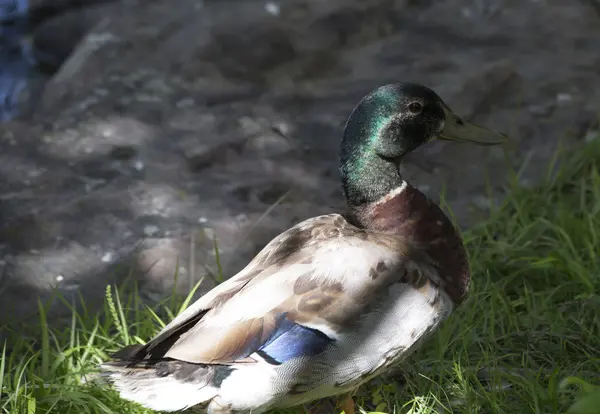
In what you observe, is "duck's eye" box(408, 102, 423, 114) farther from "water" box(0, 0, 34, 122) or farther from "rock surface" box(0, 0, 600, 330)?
"water" box(0, 0, 34, 122)

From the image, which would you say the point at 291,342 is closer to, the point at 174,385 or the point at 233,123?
the point at 174,385

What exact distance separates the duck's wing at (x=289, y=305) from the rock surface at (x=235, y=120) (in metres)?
0.93

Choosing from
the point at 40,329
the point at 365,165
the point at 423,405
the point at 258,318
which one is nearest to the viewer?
the point at 258,318

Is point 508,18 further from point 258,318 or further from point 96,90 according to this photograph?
point 258,318

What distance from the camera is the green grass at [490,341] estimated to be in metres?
2.90

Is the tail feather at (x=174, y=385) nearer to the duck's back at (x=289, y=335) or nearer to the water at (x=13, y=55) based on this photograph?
the duck's back at (x=289, y=335)

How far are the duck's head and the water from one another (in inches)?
133

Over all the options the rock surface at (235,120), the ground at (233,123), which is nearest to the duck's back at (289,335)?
the ground at (233,123)

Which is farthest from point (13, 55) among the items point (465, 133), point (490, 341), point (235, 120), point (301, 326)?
point (301, 326)

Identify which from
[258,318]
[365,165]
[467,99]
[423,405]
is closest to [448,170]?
[467,99]

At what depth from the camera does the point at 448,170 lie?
4426 millimetres

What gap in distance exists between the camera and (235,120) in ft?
15.5

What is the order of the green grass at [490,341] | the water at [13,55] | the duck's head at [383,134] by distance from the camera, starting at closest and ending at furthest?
the green grass at [490,341]
the duck's head at [383,134]
the water at [13,55]

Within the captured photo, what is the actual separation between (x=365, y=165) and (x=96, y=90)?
235 centimetres
